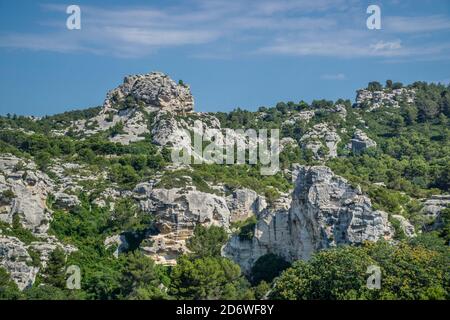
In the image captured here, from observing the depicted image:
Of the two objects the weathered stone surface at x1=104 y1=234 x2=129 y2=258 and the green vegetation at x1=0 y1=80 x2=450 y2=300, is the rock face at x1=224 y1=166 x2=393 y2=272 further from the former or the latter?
the weathered stone surface at x1=104 y1=234 x2=129 y2=258

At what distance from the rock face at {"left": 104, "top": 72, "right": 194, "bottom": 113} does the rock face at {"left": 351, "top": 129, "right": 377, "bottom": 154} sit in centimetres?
1926

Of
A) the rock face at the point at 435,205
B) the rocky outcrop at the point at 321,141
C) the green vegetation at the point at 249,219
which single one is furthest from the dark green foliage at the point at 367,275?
the rocky outcrop at the point at 321,141

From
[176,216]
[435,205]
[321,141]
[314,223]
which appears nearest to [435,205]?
[435,205]

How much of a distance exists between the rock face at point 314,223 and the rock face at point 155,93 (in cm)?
3594

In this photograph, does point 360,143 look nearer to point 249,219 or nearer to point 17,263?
point 249,219

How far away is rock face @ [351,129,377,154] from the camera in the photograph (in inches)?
3552

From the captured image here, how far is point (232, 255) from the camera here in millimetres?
55719

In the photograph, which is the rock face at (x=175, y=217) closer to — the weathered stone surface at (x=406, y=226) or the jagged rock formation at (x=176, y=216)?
the jagged rock formation at (x=176, y=216)

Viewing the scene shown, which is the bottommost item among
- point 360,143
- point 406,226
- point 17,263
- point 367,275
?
point 17,263

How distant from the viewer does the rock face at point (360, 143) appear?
9022 cm

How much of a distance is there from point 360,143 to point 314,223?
137 feet

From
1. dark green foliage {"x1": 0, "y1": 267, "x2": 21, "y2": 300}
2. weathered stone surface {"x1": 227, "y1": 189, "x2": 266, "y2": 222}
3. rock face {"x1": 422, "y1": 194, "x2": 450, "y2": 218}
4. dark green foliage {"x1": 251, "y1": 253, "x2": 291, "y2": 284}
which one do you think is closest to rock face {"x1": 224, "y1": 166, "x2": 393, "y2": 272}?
dark green foliage {"x1": 251, "y1": 253, "x2": 291, "y2": 284}

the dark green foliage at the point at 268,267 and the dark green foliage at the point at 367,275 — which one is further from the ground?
the dark green foliage at the point at 367,275

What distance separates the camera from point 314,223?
5072 cm
